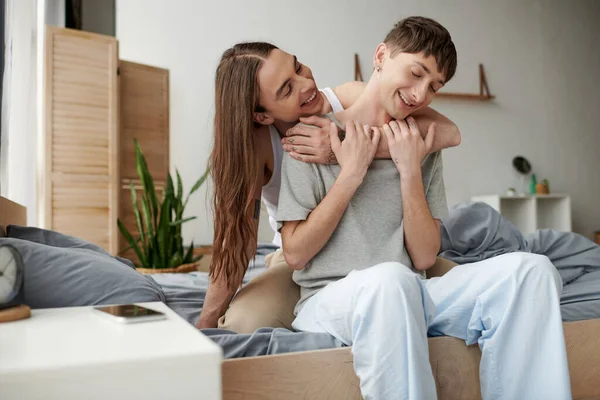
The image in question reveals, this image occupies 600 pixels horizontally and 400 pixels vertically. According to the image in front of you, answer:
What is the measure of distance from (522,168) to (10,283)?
5.31m

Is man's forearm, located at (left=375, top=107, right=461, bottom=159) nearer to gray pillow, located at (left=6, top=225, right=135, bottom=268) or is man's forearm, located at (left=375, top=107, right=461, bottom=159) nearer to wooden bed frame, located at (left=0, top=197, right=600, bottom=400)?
wooden bed frame, located at (left=0, top=197, right=600, bottom=400)

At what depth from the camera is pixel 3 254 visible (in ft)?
2.86

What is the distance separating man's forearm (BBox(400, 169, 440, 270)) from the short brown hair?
27 centimetres

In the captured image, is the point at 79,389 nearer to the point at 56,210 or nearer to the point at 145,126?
the point at 56,210

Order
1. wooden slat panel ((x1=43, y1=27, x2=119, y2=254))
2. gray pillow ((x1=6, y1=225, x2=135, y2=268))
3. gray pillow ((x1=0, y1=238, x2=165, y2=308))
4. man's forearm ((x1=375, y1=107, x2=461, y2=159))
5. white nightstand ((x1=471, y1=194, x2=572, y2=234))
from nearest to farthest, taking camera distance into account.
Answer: gray pillow ((x1=0, y1=238, x2=165, y2=308)), man's forearm ((x1=375, y1=107, x2=461, y2=159)), gray pillow ((x1=6, y1=225, x2=135, y2=268)), wooden slat panel ((x1=43, y1=27, x2=119, y2=254)), white nightstand ((x1=471, y1=194, x2=572, y2=234))

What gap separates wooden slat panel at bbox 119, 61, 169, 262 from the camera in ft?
12.5

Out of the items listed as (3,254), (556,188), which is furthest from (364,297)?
(556,188)

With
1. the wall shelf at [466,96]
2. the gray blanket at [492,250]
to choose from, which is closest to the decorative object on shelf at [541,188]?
the wall shelf at [466,96]

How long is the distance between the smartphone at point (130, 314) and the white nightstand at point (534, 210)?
4.58 metres

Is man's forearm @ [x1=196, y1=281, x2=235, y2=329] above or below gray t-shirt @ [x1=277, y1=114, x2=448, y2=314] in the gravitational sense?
below

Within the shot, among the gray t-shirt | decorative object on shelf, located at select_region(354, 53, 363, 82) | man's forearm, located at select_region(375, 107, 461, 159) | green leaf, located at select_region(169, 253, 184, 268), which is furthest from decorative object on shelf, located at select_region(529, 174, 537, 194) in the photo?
the gray t-shirt

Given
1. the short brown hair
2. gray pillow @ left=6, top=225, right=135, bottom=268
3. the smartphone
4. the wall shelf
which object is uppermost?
the wall shelf

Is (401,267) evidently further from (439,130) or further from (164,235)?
(164,235)

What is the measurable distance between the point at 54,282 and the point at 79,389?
0.68 metres
